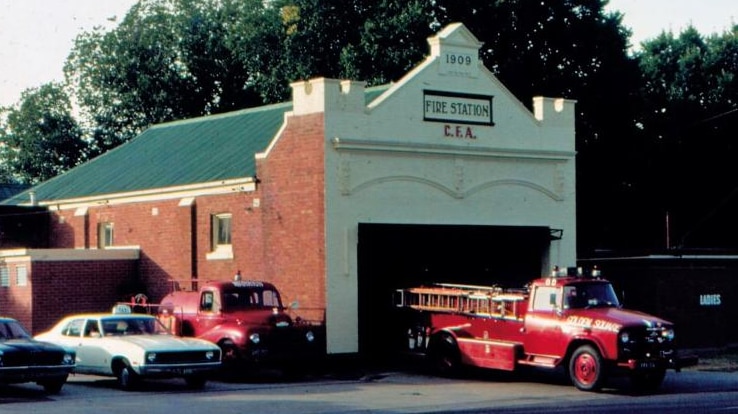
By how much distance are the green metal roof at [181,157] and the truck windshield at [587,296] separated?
1005 centimetres

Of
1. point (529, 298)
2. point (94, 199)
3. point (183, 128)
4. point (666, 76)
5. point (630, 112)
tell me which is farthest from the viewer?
point (666, 76)

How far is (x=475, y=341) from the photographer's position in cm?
2789

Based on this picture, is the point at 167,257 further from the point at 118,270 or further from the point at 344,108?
the point at 344,108

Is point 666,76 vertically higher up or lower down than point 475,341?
higher up

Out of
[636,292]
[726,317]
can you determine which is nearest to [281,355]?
[636,292]

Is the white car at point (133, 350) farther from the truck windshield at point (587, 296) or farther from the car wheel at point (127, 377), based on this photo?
the truck windshield at point (587, 296)

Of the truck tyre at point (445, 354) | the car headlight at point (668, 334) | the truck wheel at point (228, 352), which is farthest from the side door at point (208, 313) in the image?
the car headlight at point (668, 334)

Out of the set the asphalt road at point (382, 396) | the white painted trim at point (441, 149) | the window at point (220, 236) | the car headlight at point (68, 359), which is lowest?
the asphalt road at point (382, 396)

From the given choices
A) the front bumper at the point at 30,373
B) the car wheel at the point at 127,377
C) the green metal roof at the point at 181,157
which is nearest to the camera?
the front bumper at the point at 30,373

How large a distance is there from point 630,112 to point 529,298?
23.3 metres

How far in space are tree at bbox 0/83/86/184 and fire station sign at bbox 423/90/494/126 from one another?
117 ft

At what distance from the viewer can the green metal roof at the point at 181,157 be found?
3534 centimetres

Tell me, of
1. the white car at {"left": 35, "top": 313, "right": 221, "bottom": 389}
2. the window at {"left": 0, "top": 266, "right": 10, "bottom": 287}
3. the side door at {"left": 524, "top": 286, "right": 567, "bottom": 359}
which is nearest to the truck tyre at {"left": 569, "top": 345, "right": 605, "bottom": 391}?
the side door at {"left": 524, "top": 286, "right": 567, "bottom": 359}

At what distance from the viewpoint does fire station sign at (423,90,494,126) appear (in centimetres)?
3203
